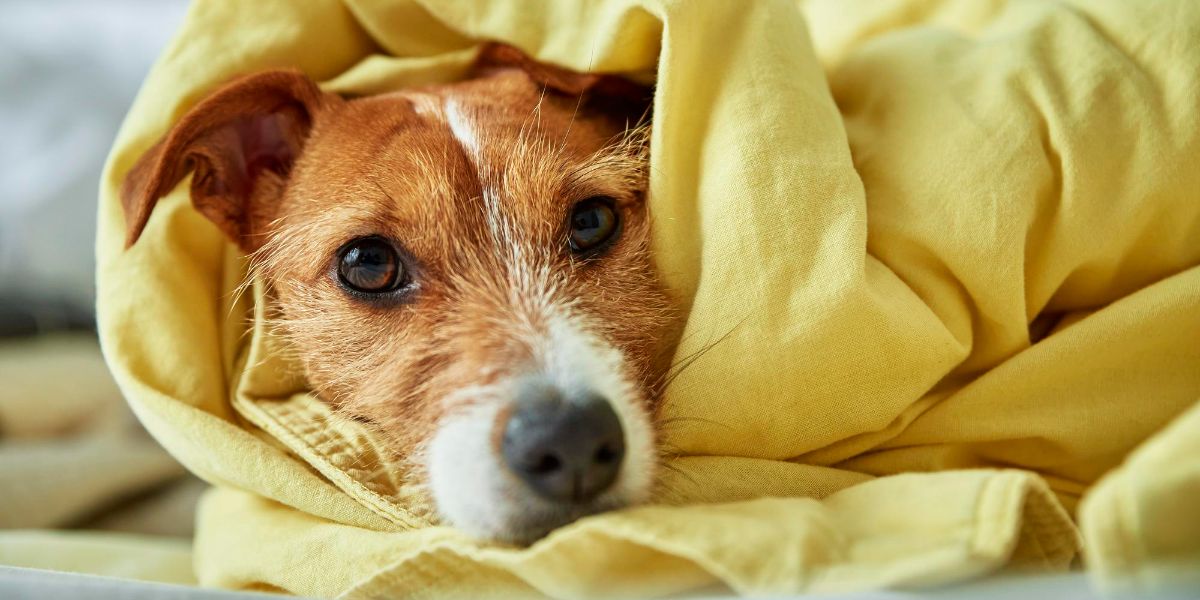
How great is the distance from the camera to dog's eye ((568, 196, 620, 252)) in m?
1.42

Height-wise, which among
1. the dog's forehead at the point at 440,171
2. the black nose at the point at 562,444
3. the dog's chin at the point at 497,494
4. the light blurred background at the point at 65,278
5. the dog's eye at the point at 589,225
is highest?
the dog's forehead at the point at 440,171

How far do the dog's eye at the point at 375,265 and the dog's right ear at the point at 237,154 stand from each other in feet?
0.97

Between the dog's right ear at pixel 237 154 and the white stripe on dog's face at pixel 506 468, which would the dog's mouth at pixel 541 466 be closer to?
the white stripe on dog's face at pixel 506 468

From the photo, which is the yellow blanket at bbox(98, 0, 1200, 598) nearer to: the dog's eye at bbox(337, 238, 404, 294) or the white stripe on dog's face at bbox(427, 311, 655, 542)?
the white stripe on dog's face at bbox(427, 311, 655, 542)

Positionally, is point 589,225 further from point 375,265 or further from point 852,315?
point 852,315

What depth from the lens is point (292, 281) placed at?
4.86 feet

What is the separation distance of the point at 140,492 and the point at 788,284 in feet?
5.83

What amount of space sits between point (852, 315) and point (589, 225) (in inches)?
18.9

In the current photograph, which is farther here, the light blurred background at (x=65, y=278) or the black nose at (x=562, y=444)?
the light blurred background at (x=65, y=278)

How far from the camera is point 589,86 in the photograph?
1530mm

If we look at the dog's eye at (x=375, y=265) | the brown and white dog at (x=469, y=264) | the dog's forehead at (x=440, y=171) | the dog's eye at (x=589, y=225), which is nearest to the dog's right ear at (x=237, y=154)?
the brown and white dog at (x=469, y=264)

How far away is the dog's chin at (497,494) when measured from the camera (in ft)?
3.50

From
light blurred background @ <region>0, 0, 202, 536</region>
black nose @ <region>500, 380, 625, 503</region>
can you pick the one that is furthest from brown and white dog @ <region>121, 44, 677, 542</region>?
light blurred background @ <region>0, 0, 202, 536</region>

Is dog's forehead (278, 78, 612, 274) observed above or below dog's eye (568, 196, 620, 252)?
above
